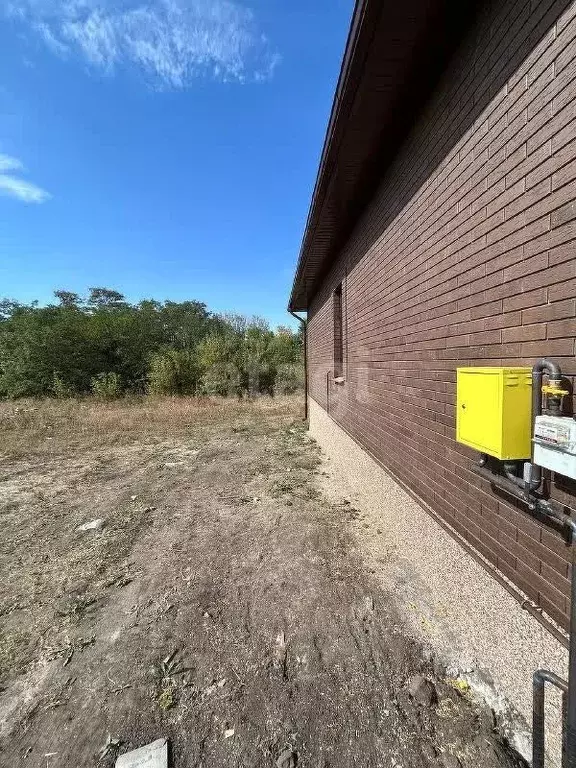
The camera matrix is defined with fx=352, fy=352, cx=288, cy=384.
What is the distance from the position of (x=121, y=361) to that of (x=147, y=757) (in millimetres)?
19214

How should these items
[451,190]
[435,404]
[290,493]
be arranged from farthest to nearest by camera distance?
[290,493]
[435,404]
[451,190]

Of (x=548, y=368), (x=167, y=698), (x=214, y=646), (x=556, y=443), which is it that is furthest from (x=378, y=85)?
(x=167, y=698)

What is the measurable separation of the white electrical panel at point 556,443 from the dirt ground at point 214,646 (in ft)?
3.07

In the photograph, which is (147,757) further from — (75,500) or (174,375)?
(174,375)

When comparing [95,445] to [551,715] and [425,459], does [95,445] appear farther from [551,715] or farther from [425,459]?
[551,715]

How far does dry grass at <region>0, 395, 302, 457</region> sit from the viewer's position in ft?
24.8

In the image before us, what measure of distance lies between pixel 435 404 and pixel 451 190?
4.52 ft

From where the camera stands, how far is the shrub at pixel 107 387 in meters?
15.1

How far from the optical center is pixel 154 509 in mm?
3576

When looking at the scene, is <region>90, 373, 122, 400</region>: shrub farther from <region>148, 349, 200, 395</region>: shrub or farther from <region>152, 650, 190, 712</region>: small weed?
<region>152, 650, 190, 712</region>: small weed

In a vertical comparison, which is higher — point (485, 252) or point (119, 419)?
point (485, 252)

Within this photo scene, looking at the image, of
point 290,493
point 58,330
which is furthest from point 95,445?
point 58,330

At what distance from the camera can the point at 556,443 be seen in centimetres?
117

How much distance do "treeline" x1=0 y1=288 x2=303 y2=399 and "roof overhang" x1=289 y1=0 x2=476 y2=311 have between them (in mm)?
12199
